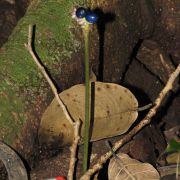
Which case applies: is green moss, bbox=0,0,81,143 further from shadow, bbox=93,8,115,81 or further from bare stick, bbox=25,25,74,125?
shadow, bbox=93,8,115,81

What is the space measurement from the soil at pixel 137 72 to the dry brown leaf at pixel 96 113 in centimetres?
6

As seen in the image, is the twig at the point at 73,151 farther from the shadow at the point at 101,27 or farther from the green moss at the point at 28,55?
the shadow at the point at 101,27

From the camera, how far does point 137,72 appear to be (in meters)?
2.70

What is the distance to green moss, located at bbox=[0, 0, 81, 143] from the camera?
5.33 feet

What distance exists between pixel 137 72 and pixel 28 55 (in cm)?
106

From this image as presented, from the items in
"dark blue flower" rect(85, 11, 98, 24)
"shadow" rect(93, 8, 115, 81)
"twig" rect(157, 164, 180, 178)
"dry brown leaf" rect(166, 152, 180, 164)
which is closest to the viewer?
"dark blue flower" rect(85, 11, 98, 24)

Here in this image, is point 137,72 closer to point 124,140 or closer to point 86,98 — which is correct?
point 124,140

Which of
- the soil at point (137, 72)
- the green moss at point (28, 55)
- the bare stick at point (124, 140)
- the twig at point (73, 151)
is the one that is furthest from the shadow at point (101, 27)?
the twig at point (73, 151)

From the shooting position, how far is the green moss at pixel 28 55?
5.33 ft

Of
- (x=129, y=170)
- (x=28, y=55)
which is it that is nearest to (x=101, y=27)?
(x=28, y=55)

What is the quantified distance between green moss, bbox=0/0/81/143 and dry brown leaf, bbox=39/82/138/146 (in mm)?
99

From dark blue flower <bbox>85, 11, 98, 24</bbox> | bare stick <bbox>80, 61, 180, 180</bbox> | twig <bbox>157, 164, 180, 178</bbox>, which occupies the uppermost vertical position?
dark blue flower <bbox>85, 11, 98, 24</bbox>

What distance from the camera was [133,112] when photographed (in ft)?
5.60

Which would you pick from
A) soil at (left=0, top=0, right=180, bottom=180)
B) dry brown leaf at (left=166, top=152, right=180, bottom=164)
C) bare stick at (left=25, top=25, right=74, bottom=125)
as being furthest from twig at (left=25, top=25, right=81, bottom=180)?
dry brown leaf at (left=166, top=152, right=180, bottom=164)
